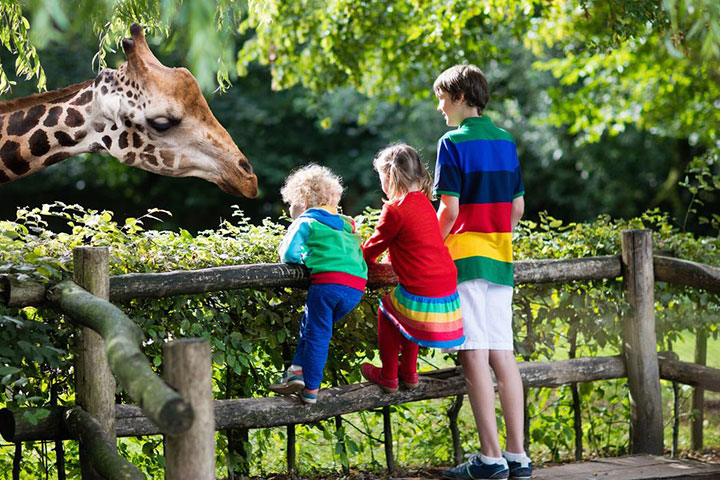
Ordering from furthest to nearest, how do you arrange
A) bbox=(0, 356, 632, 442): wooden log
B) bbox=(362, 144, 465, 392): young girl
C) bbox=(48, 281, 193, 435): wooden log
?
bbox=(362, 144, 465, 392): young girl
bbox=(0, 356, 632, 442): wooden log
bbox=(48, 281, 193, 435): wooden log

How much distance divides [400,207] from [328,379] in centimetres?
111

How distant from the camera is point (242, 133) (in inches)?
663

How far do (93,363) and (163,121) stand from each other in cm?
132

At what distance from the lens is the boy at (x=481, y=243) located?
156 inches

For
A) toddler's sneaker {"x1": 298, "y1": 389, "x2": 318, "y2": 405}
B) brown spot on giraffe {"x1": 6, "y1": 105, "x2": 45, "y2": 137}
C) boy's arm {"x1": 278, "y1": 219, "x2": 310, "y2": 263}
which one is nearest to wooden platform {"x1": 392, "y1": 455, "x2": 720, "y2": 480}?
toddler's sneaker {"x1": 298, "y1": 389, "x2": 318, "y2": 405}

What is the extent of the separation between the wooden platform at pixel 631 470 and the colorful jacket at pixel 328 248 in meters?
1.09

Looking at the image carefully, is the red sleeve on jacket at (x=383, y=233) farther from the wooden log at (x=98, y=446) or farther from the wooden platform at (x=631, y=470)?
the wooden log at (x=98, y=446)

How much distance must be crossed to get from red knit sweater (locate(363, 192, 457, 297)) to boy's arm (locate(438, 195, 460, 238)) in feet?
0.10

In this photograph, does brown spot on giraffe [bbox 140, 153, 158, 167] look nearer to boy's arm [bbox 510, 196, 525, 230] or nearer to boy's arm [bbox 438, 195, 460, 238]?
boy's arm [bbox 438, 195, 460, 238]


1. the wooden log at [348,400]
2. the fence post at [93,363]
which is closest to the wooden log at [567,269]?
the wooden log at [348,400]

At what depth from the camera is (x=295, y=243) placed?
13.3 feet

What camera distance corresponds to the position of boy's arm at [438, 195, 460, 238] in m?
3.93

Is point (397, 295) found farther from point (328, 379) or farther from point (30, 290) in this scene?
point (30, 290)

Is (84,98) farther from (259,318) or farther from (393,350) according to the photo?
(393,350)
